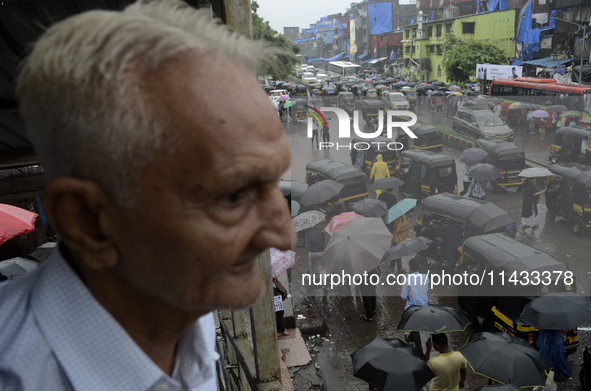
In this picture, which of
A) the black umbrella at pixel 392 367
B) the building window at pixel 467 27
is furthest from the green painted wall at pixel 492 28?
the black umbrella at pixel 392 367

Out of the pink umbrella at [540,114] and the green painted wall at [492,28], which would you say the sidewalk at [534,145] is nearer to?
the pink umbrella at [540,114]

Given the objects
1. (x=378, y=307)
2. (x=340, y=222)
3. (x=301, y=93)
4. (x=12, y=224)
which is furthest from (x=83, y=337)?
(x=301, y=93)

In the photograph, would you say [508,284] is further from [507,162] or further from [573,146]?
[573,146]

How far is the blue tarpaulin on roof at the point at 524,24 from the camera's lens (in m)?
37.8

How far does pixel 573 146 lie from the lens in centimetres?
1565

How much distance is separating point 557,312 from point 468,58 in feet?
112

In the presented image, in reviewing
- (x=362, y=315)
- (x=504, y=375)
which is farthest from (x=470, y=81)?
(x=504, y=375)

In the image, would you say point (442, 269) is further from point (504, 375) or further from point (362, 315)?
point (504, 375)

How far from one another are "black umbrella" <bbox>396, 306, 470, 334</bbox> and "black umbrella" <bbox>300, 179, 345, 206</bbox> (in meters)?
4.93

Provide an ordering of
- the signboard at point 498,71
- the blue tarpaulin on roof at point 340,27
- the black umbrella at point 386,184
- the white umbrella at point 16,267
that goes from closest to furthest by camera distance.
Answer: the white umbrella at point 16,267 < the black umbrella at point 386,184 < the signboard at point 498,71 < the blue tarpaulin on roof at point 340,27

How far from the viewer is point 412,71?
180 feet

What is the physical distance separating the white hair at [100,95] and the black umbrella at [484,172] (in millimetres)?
12922

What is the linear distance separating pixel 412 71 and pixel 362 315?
1981 inches

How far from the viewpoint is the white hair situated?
0.77m
